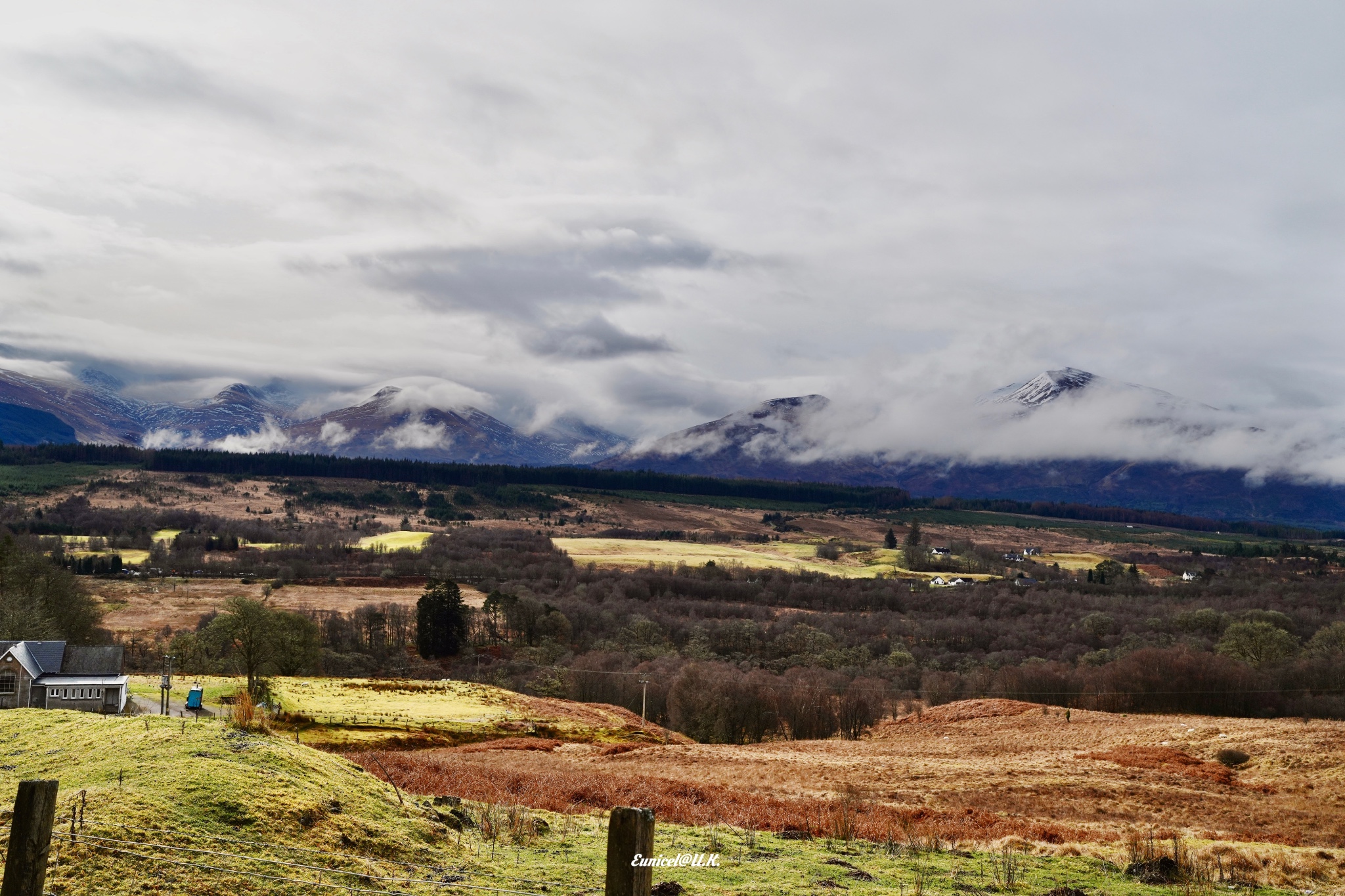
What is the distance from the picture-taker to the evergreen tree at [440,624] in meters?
101

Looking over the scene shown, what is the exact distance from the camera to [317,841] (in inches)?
474

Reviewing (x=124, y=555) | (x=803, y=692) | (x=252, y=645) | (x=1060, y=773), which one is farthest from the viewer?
(x=124, y=555)

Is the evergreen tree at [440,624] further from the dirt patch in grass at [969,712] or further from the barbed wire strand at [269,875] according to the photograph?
the barbed wire strand at [269,875]

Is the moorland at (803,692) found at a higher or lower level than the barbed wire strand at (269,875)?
lower

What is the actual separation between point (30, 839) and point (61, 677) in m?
49.6

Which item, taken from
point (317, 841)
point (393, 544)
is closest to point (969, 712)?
point (317, 841)

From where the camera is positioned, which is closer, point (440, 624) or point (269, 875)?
point (269, 875)

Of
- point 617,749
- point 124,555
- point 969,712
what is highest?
point 617,749

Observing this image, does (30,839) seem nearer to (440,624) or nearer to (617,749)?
(617,749)

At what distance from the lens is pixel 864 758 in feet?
134

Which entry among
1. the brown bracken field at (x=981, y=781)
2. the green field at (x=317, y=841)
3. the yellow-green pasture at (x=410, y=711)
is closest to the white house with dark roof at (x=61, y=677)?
the yellow-green pasture at (x=410, y=711)

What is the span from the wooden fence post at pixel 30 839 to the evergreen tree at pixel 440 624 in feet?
317

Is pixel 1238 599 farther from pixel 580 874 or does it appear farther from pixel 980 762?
pixel 580 874

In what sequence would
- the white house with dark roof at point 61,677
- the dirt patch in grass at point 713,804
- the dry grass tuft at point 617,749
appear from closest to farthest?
1. the dirt patch in grass at point 713,804
2. the dry grass tuft at point 617,749
3. the white house with dark roof at point 61,677
